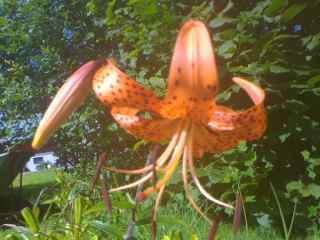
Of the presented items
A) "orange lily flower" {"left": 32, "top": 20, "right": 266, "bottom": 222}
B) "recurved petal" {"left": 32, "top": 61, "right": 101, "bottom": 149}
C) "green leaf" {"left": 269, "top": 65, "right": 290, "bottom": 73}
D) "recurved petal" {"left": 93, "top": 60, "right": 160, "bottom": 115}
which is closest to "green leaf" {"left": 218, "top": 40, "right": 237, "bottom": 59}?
"green leaf" {"left": 269, "top": 65, "right": 290, "bottom": 73}

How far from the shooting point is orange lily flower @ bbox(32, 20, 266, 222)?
0.70 m

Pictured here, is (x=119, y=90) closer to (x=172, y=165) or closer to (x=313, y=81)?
(x=172, y=165)

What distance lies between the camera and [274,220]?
278 cm

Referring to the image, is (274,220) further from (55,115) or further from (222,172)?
(55,115)

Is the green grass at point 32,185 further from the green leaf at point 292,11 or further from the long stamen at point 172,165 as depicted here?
the long stamen at point 172,165

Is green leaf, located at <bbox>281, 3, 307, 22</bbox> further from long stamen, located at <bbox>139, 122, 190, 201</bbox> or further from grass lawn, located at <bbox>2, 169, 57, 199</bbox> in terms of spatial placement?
grass lawn, located at <bbox>2, 169, 57, 199</bbox>

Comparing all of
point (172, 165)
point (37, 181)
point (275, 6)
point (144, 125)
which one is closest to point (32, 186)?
point (37, 181)

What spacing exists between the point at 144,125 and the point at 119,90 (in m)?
0.16

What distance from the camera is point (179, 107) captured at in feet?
2.92

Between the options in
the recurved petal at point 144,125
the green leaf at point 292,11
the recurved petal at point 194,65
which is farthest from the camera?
the green leaf at point 292,11

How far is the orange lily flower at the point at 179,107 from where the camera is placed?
2.30ft

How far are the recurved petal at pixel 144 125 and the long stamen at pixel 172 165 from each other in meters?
0.05

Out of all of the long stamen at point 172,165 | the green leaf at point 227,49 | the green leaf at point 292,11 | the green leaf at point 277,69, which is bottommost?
the green leaf at point 277,69

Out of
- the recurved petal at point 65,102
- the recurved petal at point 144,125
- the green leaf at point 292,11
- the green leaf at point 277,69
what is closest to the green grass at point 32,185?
the green leaf at point 277,69
